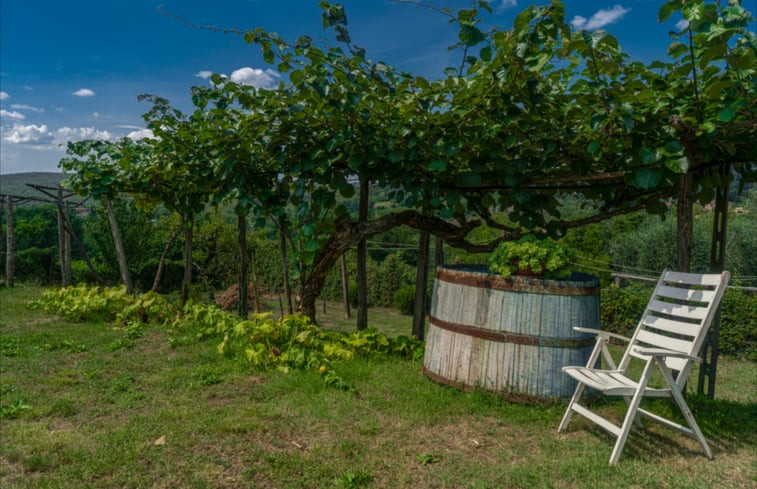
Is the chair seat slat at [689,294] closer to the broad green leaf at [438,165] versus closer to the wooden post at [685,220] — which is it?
the wooden post at [685,220]

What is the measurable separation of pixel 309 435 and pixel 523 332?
1.70 metres

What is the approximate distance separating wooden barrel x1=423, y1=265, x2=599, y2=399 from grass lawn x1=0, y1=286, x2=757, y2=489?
185mm

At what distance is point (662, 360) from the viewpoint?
2900 mm

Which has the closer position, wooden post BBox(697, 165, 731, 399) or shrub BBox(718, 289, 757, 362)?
wooden post BBox(697, 165, 731, 399)

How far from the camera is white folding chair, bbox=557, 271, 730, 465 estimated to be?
2814mm

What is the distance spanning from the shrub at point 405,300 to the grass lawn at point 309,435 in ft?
37.1

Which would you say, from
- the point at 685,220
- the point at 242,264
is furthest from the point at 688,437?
the point at 242,264

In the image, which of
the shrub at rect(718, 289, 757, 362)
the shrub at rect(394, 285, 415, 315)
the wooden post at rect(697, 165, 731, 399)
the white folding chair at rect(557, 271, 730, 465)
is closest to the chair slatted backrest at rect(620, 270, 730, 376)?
the white folding chair at rect(557, 271, 730, 465)

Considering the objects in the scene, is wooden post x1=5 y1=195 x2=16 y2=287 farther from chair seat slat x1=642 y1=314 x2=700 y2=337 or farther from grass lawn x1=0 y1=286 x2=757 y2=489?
chair seat slat x1=642 y1=314 x2=700 y2=337

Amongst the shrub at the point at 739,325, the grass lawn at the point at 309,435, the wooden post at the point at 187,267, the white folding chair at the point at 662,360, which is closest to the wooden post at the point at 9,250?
the wooden post at the point at 187,267

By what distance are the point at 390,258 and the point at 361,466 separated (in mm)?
15075

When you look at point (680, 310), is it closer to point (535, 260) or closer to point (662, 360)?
point (662, 360)

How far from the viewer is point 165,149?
18.8 ft

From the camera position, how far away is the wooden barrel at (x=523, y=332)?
356 centimetres
